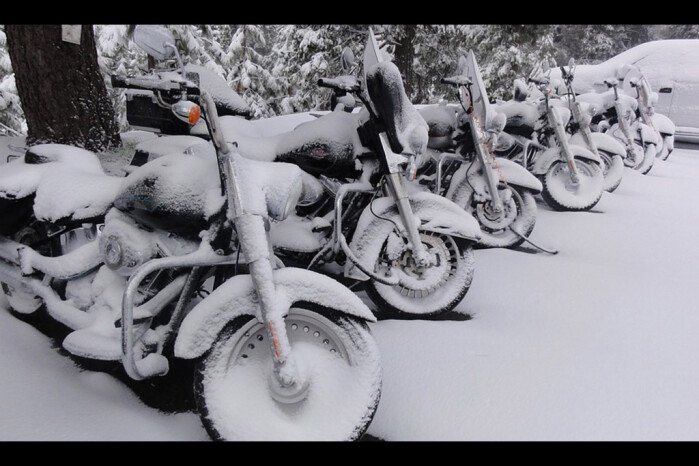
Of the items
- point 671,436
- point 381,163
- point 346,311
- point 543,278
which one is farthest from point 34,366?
point 543,278

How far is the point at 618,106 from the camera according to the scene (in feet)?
23.3

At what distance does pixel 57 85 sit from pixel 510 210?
404cm

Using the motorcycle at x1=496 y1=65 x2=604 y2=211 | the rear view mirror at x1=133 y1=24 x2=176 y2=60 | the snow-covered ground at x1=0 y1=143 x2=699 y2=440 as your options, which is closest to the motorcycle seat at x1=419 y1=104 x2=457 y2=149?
the motorcycle at x1=496 y1=65 x2=604 y2=211

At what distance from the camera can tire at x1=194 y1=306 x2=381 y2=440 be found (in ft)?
6.12

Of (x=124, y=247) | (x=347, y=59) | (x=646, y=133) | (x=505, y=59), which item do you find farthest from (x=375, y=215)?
(x=505, y=59)

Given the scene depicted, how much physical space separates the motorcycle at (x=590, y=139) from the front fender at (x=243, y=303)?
4978 millimetres

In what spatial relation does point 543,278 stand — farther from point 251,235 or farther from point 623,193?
point 623,193

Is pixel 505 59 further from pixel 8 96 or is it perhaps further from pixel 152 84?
pixel 152 84

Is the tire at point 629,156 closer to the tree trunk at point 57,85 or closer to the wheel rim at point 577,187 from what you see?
the wheel rim at point 577,187

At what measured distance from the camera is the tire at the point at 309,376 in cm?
187

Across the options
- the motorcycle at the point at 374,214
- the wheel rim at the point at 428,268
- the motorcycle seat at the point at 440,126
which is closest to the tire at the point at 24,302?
the motorcycle at the point at 374,214

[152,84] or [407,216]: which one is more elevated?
[152,84]

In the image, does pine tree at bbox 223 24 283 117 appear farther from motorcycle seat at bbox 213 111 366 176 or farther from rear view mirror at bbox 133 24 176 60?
rear view mirror at bbox 133 24 176 60

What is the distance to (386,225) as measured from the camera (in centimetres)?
300
